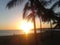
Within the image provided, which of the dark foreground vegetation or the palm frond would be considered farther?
the dark foreground vegetation

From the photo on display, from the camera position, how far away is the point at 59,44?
2181 centimetres

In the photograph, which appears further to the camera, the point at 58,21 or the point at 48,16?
the point at 58,21

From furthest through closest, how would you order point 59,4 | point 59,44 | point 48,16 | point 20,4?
point 59,4
point 59,44
point 48,16
point 20,4

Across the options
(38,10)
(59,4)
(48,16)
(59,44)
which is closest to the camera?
(38,10)

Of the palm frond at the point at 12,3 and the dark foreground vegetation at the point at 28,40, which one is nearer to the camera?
the palm frond at the point at 12,3

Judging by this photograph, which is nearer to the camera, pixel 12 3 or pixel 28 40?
pixel 12 3

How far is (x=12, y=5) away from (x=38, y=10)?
2.26m

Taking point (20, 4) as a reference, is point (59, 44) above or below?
below

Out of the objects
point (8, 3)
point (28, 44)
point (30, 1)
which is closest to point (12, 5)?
point (8, 3)

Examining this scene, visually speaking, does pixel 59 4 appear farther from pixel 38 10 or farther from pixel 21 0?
pixel 21 0

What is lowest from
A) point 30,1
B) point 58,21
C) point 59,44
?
point 59,44

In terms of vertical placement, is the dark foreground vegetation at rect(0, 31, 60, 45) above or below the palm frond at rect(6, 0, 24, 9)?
below

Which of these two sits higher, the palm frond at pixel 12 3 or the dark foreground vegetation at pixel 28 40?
the palm frond at pixel 12 3

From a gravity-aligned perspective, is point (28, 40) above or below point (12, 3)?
below
